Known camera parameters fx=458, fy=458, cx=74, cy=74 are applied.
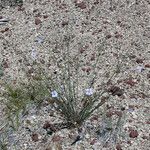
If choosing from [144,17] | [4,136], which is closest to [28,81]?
[4,136]

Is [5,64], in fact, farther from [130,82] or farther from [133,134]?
[133,134]

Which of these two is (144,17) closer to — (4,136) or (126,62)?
(126,62)

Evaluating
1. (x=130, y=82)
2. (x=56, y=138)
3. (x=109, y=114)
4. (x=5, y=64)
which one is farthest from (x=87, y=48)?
(x=56, y=138)

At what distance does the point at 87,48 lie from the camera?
6.70 meters

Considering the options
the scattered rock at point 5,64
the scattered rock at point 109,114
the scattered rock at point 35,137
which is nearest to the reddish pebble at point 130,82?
the scattered rock at point 109,114

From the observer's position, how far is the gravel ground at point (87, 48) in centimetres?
554

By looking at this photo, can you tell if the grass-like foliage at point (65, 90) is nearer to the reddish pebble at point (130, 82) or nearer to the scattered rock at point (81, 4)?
the reddish pebble at point (130, 82)

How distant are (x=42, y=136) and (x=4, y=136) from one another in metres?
0.49

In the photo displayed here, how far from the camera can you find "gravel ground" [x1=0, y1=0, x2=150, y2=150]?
5543mm

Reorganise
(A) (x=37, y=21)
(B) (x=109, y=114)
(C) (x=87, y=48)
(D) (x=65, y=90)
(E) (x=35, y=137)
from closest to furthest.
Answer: (E) (x=35, y=137) < (B) (x=109, y=114) < (D) (x=65, y=90) < (C) (x=87, y=48) < (A) (x=37, y=21)

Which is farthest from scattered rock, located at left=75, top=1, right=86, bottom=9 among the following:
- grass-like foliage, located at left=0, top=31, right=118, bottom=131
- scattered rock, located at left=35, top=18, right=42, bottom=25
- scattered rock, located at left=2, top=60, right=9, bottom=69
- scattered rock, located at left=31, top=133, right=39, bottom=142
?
scattered rock, located at left=31, top=133, right=39, bottom=142

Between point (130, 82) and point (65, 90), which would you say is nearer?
point (65, 90)

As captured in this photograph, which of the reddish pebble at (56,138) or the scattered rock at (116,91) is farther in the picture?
the scattered rock at (116,91)

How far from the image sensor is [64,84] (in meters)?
6.11
